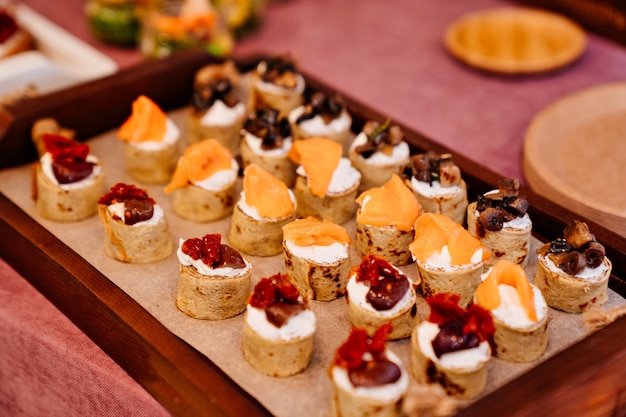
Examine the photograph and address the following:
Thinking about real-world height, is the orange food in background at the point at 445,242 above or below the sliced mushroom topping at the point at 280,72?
above

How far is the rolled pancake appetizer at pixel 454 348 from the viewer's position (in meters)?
2.01

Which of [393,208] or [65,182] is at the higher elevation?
[393,208]

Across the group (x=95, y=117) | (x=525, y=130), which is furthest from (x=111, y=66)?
(x=525, y=130)

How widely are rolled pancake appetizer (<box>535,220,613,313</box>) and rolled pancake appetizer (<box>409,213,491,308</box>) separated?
18 cm

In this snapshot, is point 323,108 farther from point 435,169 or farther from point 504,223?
point 504,223

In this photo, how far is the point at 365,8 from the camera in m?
4.43

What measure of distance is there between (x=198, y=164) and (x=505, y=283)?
109cm

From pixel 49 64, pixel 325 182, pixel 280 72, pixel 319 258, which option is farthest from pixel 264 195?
pixel 49 64

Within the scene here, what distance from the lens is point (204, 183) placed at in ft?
9.10

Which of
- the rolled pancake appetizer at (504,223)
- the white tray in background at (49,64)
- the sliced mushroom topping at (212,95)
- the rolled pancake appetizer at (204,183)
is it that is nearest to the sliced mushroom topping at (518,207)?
the rolled pancake appetizer at (504,223)

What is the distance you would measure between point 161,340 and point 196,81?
147 centimetres

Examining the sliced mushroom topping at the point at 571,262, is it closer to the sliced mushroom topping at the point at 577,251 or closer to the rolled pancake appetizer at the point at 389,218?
the sliced mushroom topping at the point at 577,251

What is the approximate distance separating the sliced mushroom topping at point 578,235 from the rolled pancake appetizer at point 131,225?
1.20 metres

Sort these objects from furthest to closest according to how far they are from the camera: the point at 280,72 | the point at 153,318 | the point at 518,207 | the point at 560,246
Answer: the point at 280,72
the point at 518,207
the point at 560,246
the point at 153,318
